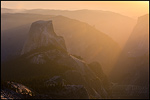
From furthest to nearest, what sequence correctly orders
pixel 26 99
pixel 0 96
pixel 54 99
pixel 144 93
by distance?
pixel 144 93, pixel 54 99, pixel 26 99, pixel 0 96

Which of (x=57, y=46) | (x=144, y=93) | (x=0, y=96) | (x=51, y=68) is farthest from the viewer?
(x=144, y=93)

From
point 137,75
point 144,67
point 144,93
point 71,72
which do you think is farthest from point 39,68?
point 144,67

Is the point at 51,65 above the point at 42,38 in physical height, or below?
below

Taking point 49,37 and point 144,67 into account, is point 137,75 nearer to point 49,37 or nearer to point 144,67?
point 144,67

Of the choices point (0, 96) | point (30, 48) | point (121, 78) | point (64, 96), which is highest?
point (0, 96)

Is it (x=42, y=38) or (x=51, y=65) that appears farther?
(x=42, y=38)

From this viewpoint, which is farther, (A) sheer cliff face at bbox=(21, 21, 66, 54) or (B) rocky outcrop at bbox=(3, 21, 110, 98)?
(A) sheer cliff face at bbox=(21, 21, 66, 54)

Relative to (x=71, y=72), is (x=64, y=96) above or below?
above

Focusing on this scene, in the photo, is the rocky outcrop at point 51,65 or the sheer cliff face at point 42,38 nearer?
the rocky outcrop at point 51,65
